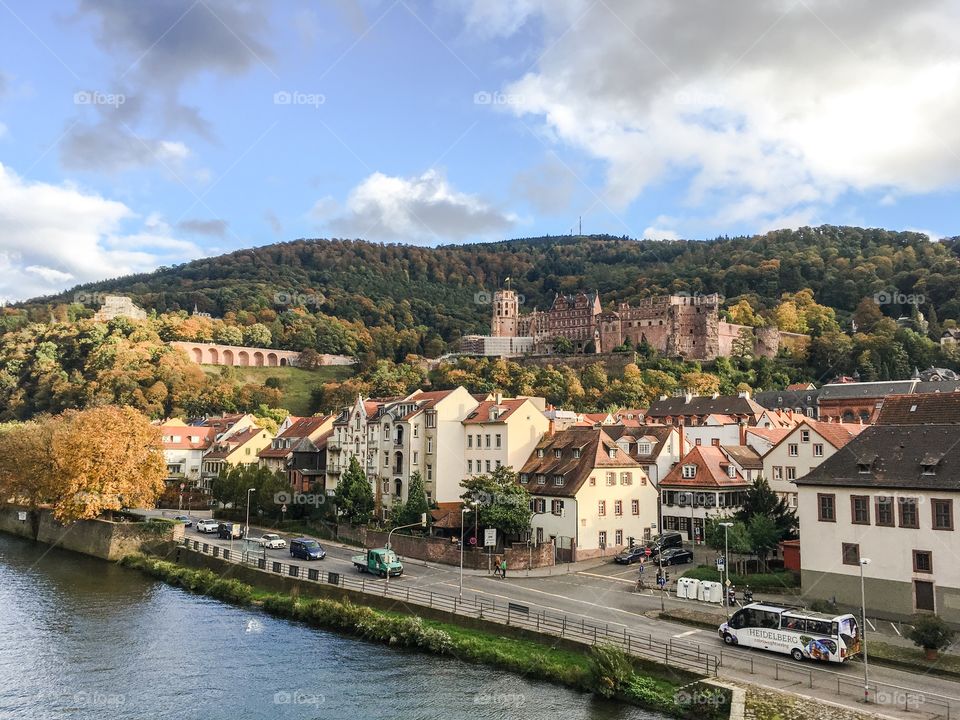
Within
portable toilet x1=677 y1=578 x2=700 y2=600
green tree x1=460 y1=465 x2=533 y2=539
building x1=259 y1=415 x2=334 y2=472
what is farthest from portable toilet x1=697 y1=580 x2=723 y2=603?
building x1=259 y1=415 x2=334 y2=472

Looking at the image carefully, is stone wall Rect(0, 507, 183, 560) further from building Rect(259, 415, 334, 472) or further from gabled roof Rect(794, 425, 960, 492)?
gabled roof Rect(794, 425, 960, 492)

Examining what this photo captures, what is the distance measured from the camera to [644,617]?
36094 millimetres

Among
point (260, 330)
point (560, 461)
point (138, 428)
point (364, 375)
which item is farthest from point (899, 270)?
point (138, 428)

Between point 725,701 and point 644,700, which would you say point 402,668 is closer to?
point 644,700

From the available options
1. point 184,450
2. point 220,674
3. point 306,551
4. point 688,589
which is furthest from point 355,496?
point 184,450

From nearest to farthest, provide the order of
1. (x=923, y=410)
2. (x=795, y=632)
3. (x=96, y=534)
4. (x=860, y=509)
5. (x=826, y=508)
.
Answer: (x=795, y=632) < (x=860, y=509) < (x=826, y=508) < (x=923, y=410) < (x=96, y=534)

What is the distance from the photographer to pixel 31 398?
137 metres

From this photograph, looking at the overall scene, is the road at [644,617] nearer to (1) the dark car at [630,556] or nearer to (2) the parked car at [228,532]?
(1) the dark car at [630,556]

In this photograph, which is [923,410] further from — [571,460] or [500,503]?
[500,503]

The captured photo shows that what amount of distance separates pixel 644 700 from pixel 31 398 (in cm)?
13776

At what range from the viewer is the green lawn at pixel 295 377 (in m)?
151

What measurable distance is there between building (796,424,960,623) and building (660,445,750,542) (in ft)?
57.7

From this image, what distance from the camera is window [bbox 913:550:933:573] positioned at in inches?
1355

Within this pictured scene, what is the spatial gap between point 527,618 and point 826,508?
51.9 feet
